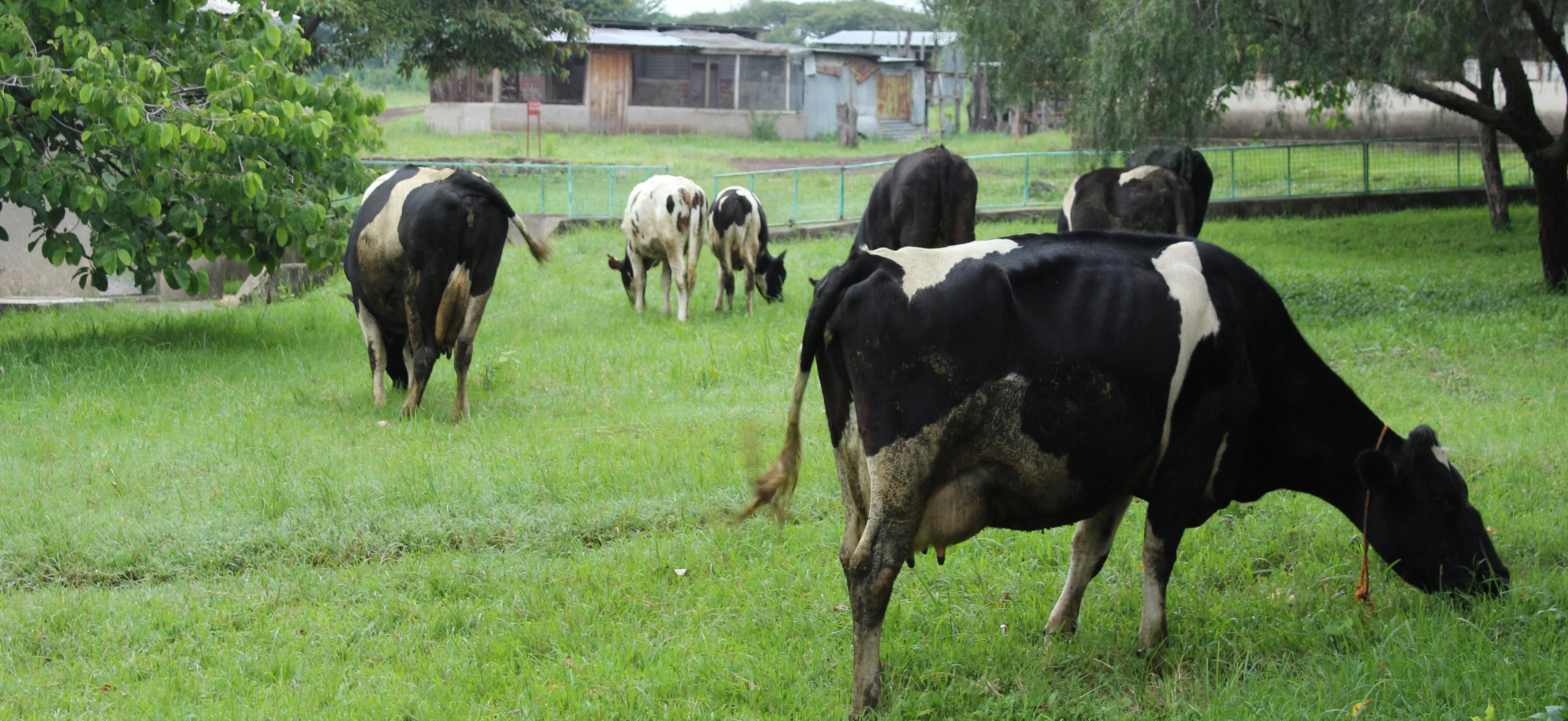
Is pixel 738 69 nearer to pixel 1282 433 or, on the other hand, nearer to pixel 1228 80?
pixel 1228 80

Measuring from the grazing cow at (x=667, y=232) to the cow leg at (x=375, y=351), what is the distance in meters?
4.34

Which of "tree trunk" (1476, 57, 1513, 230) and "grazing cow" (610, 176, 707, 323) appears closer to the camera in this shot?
"grazing cow" (610, 176, 707, 323)

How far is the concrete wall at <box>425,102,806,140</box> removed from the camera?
34156 millimetres

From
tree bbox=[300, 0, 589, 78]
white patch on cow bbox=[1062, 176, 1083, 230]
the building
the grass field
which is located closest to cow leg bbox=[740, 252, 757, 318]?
white patch on cow bbox=[1062, 176, 1083, 230]

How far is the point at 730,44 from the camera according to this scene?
37.1 metres

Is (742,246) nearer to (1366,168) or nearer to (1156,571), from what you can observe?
(1156,571)

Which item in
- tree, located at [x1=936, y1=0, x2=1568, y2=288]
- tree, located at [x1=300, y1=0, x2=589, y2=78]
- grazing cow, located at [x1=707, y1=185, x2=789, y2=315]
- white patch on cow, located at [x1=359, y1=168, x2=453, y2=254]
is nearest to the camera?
white patch on cow, located at [x1=359, y1=168, x2=453, y2=254]

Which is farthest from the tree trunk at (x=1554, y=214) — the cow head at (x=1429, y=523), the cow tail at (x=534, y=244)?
the cow tail at (x=534, y=244)

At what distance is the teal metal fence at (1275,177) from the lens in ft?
71.4

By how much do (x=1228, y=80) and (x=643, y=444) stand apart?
25.1 ft

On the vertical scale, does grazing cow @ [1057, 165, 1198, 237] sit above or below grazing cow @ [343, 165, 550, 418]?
above

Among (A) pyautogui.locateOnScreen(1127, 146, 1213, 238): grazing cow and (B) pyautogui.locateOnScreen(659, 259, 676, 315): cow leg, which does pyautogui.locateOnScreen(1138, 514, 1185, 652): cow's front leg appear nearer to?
(B) pyautogui.locateOnScreen(659, 259, 676, 315): cow leg

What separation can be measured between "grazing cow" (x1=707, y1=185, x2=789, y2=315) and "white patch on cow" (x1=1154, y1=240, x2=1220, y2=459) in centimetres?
948

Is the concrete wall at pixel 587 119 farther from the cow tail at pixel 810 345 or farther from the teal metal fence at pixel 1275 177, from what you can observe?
the cow tail at pixel 810 345
